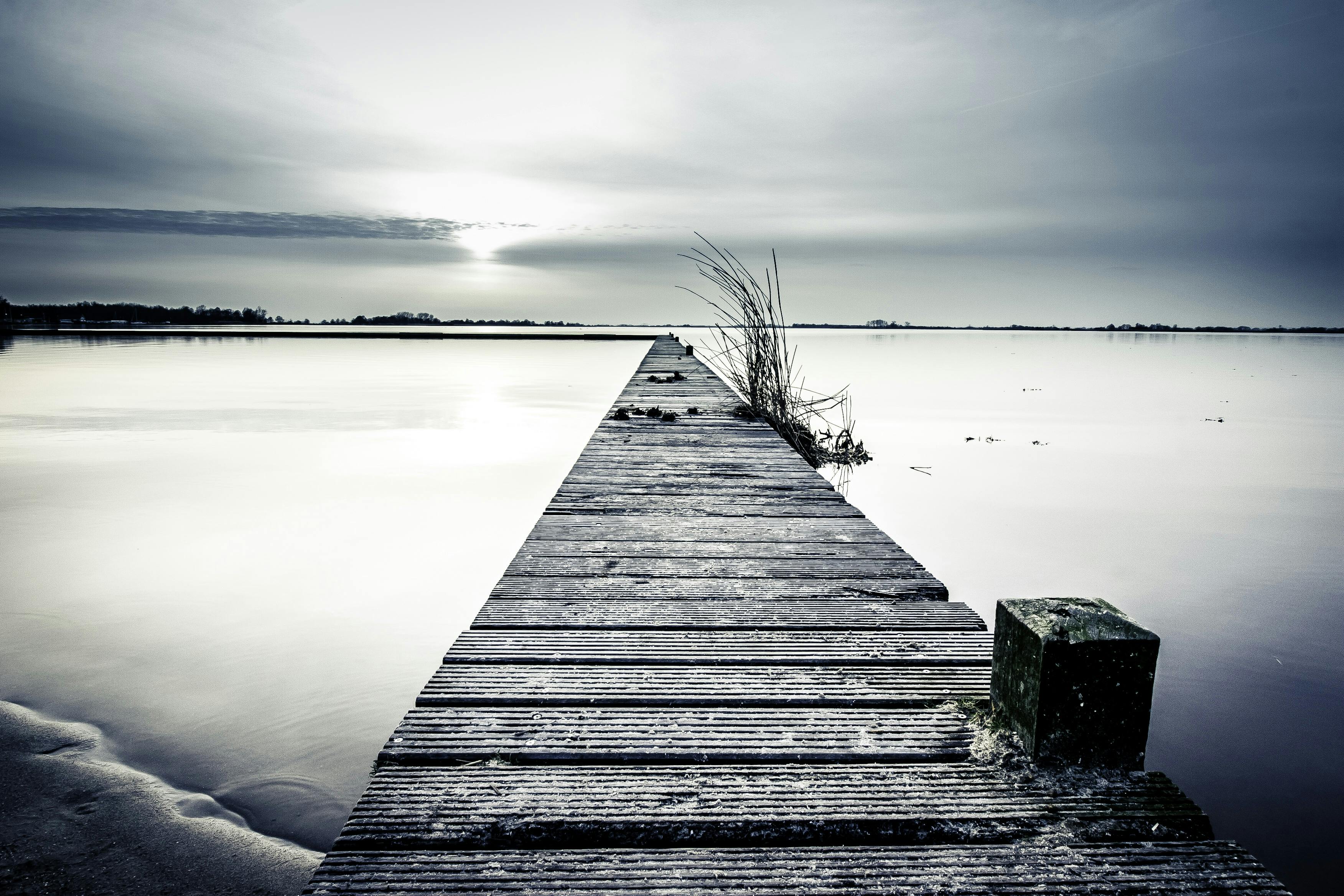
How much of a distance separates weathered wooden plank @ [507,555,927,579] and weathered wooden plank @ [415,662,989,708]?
1.97 feet

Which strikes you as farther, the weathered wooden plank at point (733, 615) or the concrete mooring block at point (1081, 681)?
the weathered wooden plank at point (733, 615)

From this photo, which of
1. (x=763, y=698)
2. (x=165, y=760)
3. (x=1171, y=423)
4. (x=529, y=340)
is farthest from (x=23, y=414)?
(x=529, y=340)

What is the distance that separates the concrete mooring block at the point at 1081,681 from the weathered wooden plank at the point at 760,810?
0.04 metres

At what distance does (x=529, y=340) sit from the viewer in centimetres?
5762

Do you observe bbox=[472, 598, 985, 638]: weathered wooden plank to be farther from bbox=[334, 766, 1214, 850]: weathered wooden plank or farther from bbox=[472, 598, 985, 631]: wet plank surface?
bbox=[334, 766, 1214, 850]: weathered wooden plank

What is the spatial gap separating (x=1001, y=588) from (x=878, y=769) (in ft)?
10.4

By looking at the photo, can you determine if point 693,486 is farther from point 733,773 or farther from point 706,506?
point 733,773

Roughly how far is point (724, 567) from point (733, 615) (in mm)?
381

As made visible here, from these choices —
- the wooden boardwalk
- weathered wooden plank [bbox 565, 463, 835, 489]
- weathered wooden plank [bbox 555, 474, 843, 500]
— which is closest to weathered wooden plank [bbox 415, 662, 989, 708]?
the wooden boardwalk

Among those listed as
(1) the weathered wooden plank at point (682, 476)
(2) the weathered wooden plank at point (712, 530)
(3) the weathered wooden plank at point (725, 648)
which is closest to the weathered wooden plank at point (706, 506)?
(2) the weathered wooden plank at point (712, 530)

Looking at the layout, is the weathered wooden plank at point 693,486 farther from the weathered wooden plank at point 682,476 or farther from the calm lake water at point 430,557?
the calm lake water at point 430,557

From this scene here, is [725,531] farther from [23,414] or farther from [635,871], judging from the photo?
[23,414]

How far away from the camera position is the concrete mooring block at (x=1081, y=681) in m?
0.97

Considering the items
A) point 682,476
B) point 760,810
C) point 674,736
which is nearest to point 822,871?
point 760,810
